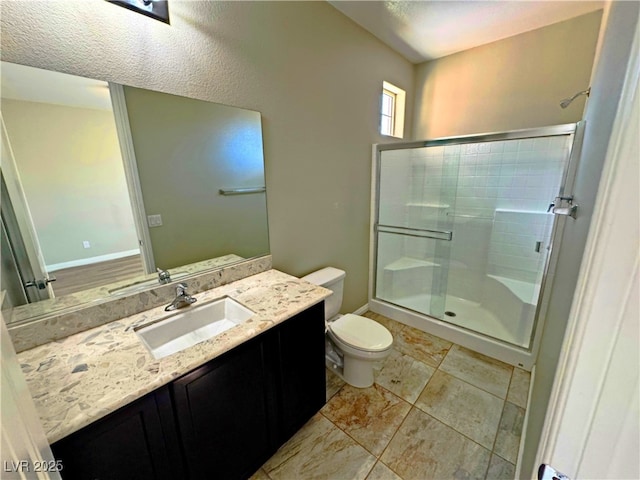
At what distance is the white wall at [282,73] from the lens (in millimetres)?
1008

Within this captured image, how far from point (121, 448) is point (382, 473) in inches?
46.5

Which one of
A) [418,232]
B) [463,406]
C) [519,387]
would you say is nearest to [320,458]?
[463,406]

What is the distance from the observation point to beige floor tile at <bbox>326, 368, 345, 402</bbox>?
71.3 inches

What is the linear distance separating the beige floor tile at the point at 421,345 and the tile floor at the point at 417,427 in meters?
0.03

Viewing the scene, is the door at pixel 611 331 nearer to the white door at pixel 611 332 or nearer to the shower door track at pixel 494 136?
the white door at pixel 611 332

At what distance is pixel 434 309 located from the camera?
2521mm

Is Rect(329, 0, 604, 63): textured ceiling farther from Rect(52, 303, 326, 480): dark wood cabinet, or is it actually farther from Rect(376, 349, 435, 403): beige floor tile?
Rect(376, 349, 435, 403): beige floor tile

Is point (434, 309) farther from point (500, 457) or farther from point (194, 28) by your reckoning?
point (194, 28)

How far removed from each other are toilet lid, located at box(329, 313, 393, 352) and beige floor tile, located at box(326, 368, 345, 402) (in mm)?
398

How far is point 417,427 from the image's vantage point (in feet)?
5.06

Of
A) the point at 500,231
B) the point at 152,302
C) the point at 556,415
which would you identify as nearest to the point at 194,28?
the point at 152,302

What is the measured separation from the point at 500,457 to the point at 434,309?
4.11 ft

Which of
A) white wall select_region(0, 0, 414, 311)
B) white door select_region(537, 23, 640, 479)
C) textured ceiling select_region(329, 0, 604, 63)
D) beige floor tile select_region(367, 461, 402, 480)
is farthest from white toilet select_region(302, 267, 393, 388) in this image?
textured ceiling select_region(329, 0, 604, 63)

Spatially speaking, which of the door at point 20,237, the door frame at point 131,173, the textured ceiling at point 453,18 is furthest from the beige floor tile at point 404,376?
the textured ceiling at point 453,18
